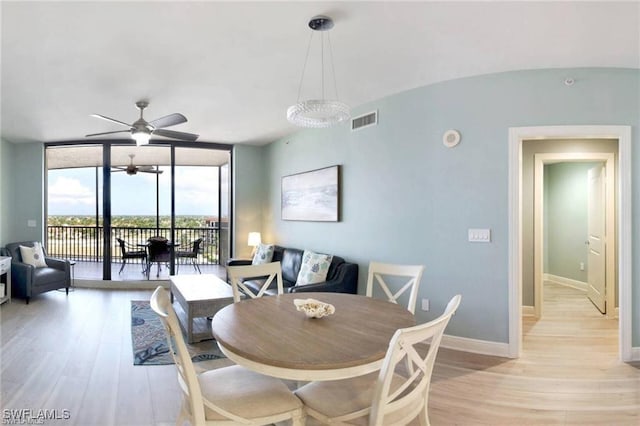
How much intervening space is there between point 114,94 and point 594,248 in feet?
20.5

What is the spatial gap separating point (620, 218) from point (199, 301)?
404 centimetres

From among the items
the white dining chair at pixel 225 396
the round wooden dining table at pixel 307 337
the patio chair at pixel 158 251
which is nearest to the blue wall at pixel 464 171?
the round wooden dining table at pixel 307 337

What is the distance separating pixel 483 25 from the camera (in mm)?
2434

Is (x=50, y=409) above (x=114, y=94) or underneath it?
underneath

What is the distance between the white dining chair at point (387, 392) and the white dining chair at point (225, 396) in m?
0.12

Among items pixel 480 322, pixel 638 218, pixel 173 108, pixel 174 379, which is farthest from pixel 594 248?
pixel 173 108

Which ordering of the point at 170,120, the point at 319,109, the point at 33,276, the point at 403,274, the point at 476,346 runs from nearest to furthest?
1. the point at 319,109
2. the point at 403,274
3. the point at 476,346
4. the point at 170,120
5. the point at 33,276

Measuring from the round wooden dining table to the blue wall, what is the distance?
60.2 inches

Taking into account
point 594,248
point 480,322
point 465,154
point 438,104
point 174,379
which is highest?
point 438,104

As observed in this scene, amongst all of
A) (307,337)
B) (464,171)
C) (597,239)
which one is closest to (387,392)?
(307,337)

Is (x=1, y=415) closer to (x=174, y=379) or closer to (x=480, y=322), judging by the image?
(x=174, y=379)

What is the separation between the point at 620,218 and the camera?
3213 mm

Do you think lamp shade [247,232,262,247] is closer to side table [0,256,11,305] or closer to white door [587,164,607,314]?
side table [0,256,11,305]

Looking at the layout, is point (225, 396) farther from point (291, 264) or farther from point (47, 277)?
point (47, 277)
